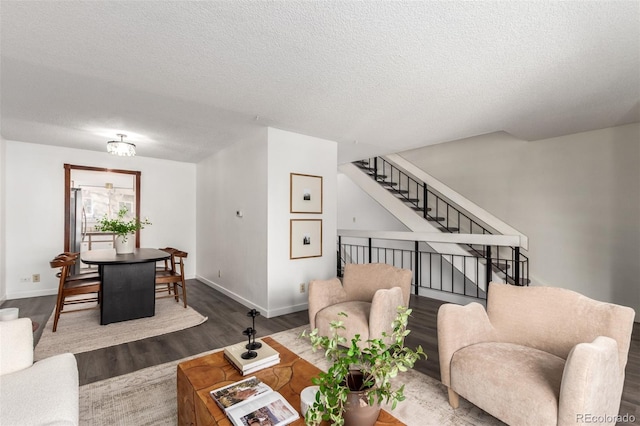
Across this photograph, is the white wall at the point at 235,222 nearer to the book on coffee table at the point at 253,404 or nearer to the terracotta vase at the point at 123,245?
the terracotta vase at the point at 123,245

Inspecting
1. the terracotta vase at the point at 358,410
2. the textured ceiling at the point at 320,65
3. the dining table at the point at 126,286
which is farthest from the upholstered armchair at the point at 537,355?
the dining table at the point at 126,286

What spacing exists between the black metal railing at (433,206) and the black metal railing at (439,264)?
11cm

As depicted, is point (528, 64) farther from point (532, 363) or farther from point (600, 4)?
point (532, 363)

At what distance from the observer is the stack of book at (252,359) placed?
5.77ft

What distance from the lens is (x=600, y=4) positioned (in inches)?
67.8

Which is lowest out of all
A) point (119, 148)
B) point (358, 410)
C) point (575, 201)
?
point (358, 410)

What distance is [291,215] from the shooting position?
4211 mm

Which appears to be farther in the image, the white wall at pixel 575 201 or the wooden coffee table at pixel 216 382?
the white wall at pixel 575 201

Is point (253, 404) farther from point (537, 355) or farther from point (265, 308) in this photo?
point (265, 308)

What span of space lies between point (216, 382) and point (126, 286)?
9.51 ft

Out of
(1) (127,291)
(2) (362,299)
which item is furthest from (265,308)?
(1) (127,291)

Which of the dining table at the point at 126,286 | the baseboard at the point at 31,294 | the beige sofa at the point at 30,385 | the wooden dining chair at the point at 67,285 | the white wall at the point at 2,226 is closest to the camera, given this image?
the beige sofa at the point at 30,385

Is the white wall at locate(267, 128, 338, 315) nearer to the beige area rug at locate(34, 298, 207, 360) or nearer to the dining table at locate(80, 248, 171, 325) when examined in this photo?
the beige area rug at locate(34, 298, 207, 360)

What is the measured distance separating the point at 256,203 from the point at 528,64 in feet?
10.7
